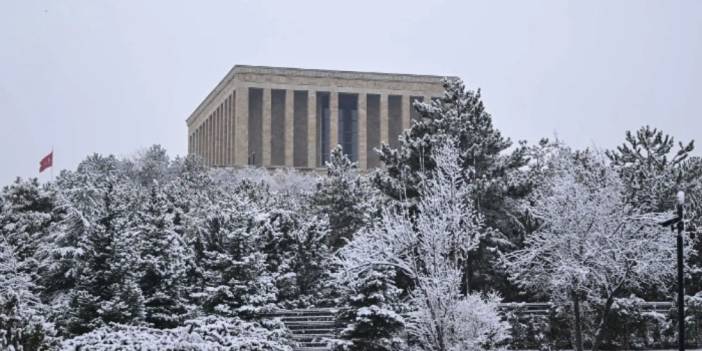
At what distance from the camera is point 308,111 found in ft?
254

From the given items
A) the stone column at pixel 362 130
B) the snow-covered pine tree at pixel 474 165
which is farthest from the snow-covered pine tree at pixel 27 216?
the stone column at pixel 362 130

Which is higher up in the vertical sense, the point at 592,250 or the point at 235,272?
the point at 592,250

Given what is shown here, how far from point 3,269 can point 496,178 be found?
50.9 ft

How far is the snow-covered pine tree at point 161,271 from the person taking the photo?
83.1ft

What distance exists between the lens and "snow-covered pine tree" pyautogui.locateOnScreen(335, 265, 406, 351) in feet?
73.7

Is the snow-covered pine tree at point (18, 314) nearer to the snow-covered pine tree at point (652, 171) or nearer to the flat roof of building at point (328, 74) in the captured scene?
the snow-covered pine tree at point (652, 171)

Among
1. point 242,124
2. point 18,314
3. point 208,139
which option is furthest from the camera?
point 208,139

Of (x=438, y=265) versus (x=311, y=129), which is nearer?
(x=438, y=265)

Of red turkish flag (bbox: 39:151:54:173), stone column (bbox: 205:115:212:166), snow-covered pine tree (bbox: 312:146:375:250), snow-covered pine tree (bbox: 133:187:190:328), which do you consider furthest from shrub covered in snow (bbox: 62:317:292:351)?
stone column (bbox: 205:115:212:166)

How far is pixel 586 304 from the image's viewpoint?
86.9 ft

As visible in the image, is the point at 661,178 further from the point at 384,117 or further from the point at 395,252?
the point at 384,117

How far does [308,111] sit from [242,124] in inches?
223

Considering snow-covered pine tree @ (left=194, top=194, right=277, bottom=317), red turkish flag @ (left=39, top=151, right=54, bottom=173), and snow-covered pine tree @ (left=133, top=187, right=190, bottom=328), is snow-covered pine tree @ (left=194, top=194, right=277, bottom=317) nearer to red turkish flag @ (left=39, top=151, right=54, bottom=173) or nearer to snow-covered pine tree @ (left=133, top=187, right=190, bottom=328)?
snow-covered pine tree @ (left=133, top=187, right=190, bottom=328)

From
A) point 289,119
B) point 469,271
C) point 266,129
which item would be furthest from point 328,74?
point 469,271
